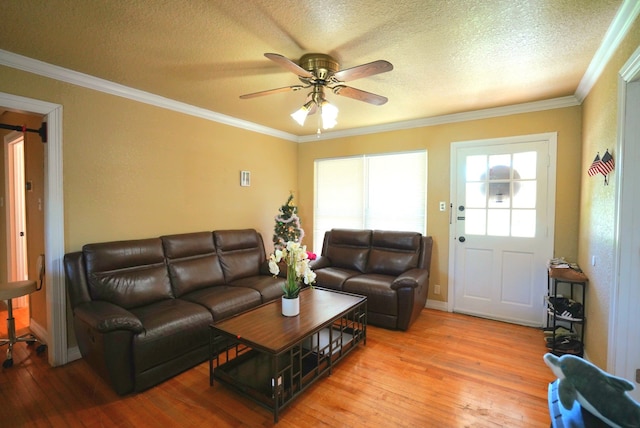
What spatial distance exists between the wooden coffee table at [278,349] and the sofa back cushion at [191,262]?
739mm

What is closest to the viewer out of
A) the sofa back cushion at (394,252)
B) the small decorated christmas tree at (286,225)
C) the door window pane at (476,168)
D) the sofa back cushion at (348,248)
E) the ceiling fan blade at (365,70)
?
the ceiling fan blade at (365,70)

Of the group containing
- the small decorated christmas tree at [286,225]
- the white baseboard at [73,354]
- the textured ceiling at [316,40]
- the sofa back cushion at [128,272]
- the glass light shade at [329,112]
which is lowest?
Result: the white baseboard at [73,354]

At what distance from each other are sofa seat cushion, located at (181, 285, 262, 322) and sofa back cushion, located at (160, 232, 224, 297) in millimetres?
101

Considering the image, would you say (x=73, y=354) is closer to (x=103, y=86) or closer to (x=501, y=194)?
(x=103, y=86)

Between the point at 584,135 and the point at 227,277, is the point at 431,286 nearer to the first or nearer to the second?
the point at 584,135

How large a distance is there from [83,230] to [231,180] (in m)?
1.75

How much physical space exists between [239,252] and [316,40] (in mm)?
2587

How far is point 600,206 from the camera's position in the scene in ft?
7.57

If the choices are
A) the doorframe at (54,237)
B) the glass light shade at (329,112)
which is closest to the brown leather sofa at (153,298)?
the doorframe at (54,237)

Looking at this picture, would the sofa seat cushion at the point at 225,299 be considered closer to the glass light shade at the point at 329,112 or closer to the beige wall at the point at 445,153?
the glass light shade at the point at 329,112

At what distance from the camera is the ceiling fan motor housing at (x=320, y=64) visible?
2182mm

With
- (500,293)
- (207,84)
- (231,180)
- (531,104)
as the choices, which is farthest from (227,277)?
(531,104)

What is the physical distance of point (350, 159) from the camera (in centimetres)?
464

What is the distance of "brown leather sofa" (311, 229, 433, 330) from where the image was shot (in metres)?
3.16
